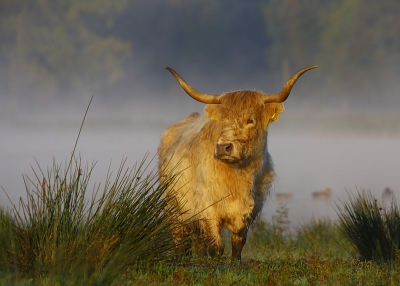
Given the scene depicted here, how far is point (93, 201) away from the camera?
5.53 metres

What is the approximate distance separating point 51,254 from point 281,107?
319cm

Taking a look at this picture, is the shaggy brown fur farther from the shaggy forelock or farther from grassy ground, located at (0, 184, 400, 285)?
grassy ground, located at (0, 184, 400, 285)

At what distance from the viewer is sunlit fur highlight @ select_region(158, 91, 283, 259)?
278 inches

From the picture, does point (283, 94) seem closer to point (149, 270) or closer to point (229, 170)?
point (229, 170)

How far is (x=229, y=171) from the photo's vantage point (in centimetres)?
725

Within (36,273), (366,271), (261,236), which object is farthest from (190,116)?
(36,273)

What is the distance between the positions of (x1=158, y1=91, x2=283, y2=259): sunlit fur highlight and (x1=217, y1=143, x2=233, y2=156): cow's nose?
180mm

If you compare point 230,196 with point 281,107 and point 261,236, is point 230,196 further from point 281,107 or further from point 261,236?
point 261,236

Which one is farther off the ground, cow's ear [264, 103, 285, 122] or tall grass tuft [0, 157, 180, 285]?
cow's ear [264, 103, 285, 122]

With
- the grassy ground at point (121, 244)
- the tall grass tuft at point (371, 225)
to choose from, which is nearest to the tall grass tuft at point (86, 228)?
the grassy ground at point (121, 244)

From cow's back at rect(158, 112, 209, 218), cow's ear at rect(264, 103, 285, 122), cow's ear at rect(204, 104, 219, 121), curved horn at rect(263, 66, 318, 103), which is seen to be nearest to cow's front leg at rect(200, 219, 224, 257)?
cow's back at rect(158, 112, 209, 218)

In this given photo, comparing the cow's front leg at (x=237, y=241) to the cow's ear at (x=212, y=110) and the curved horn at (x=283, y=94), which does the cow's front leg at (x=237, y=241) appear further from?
the curved horn at (x=283, y=94)

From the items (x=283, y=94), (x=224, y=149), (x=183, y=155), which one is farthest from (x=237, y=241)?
(x=283, y=94)

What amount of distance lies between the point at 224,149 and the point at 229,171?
2.07 ft
